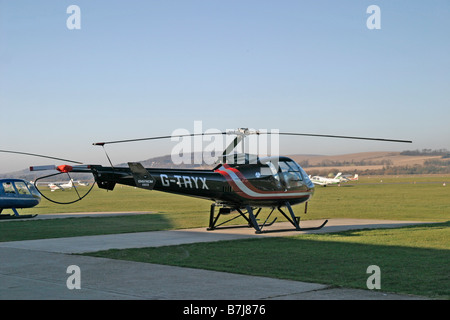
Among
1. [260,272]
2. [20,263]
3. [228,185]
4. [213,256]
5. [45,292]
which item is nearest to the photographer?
[45,292]

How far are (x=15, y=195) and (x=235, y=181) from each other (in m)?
12.1

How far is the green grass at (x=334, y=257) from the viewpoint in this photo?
9.23 metres

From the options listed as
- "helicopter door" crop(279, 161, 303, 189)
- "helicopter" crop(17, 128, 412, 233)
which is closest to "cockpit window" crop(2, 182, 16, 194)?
"helicopter" crop(17, 128, 412, 233)

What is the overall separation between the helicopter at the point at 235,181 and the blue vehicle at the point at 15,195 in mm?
9871

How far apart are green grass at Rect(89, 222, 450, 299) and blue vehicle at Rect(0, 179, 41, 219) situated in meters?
13.8

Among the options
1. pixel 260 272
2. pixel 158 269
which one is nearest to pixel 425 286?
pixel 260 272

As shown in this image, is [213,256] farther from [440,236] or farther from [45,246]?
[440,236]

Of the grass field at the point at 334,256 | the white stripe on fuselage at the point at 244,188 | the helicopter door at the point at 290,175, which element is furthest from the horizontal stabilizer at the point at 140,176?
the helicopter door at the point at 290,175

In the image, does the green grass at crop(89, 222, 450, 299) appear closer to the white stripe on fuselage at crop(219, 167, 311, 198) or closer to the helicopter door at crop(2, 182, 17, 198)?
the white stripe on fuselage at crop(219, 167, 311, 198)

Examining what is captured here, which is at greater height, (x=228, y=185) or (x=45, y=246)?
(x=228, y=185)

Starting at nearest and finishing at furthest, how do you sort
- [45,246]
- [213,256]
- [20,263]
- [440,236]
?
[20,263], [213,256], [45,246], [440,236]

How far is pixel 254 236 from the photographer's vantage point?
16.7m

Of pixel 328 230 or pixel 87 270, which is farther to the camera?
pixel 328 230

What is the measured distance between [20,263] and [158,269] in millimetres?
2970
